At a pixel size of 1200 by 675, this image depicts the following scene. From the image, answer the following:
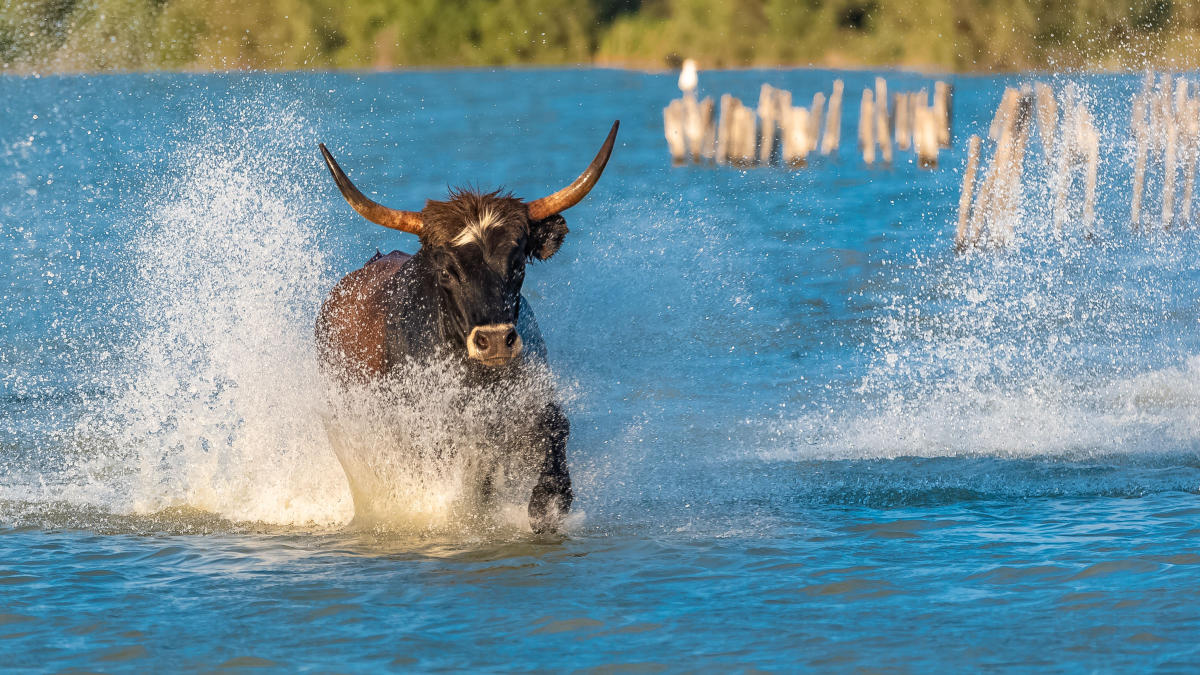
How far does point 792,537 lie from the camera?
8477 millimetres

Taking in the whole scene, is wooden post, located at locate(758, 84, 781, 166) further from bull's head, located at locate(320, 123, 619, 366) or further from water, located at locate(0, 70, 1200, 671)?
bull's head, located at locate(320, 123, 619, 366)

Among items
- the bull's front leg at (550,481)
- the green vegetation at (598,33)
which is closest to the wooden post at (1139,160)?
the bull's front leg at (550,481)

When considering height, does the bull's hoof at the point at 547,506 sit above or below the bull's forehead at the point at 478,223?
below

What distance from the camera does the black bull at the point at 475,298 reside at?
7.99 metres

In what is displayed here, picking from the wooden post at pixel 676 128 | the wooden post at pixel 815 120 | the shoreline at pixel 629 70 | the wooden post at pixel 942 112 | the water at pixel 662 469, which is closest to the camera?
the water at pixel 662 469

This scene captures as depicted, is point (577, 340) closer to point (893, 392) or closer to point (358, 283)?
point (893, 392)

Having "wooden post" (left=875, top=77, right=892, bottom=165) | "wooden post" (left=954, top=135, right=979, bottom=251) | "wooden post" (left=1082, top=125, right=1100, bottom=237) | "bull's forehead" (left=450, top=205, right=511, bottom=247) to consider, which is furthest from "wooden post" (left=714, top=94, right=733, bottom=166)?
"bull's forehead" (left=450, top=205, right=511, bottom=247)

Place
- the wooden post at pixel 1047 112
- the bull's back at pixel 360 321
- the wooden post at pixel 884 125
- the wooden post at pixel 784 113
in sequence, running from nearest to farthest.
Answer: the bull's back at pixel 360 321
the wooden post at pixel 1047 112
the wooden post at pixel 784 113
the wooden post at pixel 884 125

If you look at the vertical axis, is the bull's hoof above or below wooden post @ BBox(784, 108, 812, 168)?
below

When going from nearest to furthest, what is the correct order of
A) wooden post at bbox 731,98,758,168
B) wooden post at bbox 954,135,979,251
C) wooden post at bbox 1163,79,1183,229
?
wooden post at bbox 954,135,979,251, wooden post at bbox 1163,79,1183,229, wooden post at bbox 731,98,758,168

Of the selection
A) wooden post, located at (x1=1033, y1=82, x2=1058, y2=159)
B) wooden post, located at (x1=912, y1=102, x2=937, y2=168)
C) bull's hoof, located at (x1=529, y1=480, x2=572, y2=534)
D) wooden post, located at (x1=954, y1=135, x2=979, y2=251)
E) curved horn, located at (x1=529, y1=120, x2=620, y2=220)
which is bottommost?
bull's hoof, located at (x1=529, y1=480, x2=572, y2=534)

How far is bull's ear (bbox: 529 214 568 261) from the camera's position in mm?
8547

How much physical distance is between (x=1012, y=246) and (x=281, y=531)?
651 inches

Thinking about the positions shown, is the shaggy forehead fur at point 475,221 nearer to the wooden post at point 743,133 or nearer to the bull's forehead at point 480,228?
the bull's forehead at point 480,228
